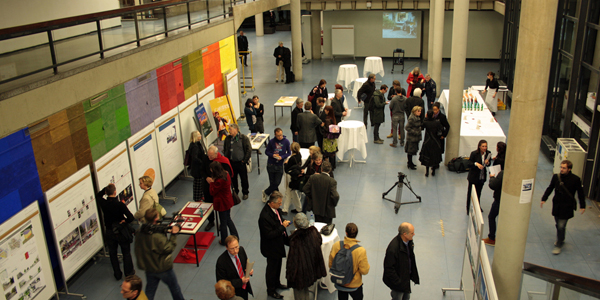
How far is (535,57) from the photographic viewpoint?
461 cm

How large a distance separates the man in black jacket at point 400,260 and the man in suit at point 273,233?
1317 millimetres

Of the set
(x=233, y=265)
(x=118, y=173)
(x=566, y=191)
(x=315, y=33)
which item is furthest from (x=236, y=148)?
(x=315, y=33)

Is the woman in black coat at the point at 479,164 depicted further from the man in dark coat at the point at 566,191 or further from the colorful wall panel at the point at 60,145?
the colorful wall panel at the point at 60,145

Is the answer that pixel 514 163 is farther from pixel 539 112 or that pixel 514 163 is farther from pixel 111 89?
pixel 111 89

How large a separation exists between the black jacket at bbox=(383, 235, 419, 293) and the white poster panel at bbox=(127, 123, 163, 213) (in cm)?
445

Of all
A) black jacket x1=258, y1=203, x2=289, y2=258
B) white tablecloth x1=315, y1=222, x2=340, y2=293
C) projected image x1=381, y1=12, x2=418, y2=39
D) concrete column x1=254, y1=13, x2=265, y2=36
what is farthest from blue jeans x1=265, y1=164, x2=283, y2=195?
concrete column x1=254, y1=13, x2=265, y2=36

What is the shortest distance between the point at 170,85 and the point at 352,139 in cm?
414

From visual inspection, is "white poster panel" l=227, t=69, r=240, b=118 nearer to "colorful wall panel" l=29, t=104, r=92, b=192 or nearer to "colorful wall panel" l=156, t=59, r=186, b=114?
"colorful wall panel" l=156, t=59, r=186, b=114

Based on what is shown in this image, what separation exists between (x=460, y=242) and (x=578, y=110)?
4896mm

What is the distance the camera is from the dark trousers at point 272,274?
245 inches

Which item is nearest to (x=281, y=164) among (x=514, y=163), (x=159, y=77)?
(x=159, y=77)

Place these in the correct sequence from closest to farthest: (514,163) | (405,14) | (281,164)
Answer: (514,163) < (281,164) < (405,14)

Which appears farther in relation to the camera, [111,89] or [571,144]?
[571,144]

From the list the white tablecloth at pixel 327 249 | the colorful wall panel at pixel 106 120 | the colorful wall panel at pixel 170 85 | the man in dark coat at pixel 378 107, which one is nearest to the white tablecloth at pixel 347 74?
the man in dark coat at pixel 378 107
